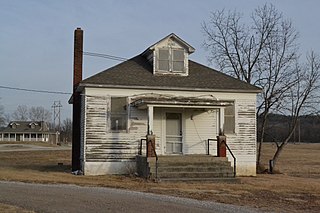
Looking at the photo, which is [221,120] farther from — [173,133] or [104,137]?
[104,137]

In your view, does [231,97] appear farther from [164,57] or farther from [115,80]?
[115,80]

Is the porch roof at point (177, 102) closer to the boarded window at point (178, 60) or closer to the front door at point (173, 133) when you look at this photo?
the front door at point (173, 133)

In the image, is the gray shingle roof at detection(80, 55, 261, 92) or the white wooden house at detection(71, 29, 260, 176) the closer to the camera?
the white wooden house at detection(71, 29, 260, 176)

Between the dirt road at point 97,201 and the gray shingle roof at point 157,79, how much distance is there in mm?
8074

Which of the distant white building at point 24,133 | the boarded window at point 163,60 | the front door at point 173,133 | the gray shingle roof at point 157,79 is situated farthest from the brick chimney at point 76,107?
the distant white building at point 24,133

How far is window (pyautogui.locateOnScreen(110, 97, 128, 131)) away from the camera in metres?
23.7

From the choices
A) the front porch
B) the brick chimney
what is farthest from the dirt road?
the brick chimney

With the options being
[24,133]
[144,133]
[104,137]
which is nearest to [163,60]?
[144,133]

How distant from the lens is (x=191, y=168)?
69.3 ft

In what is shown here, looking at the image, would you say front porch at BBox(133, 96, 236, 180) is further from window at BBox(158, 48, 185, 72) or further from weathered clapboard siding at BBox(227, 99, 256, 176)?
window at BBox(158, 48, 185, 72)

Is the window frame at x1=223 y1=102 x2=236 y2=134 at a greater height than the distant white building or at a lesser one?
greater

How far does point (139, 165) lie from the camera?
2278cm

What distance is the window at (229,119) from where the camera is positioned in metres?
25.0

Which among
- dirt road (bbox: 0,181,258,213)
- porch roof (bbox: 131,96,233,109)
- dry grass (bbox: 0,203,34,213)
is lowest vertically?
dirt road (bbox: 0,181,258,213)
